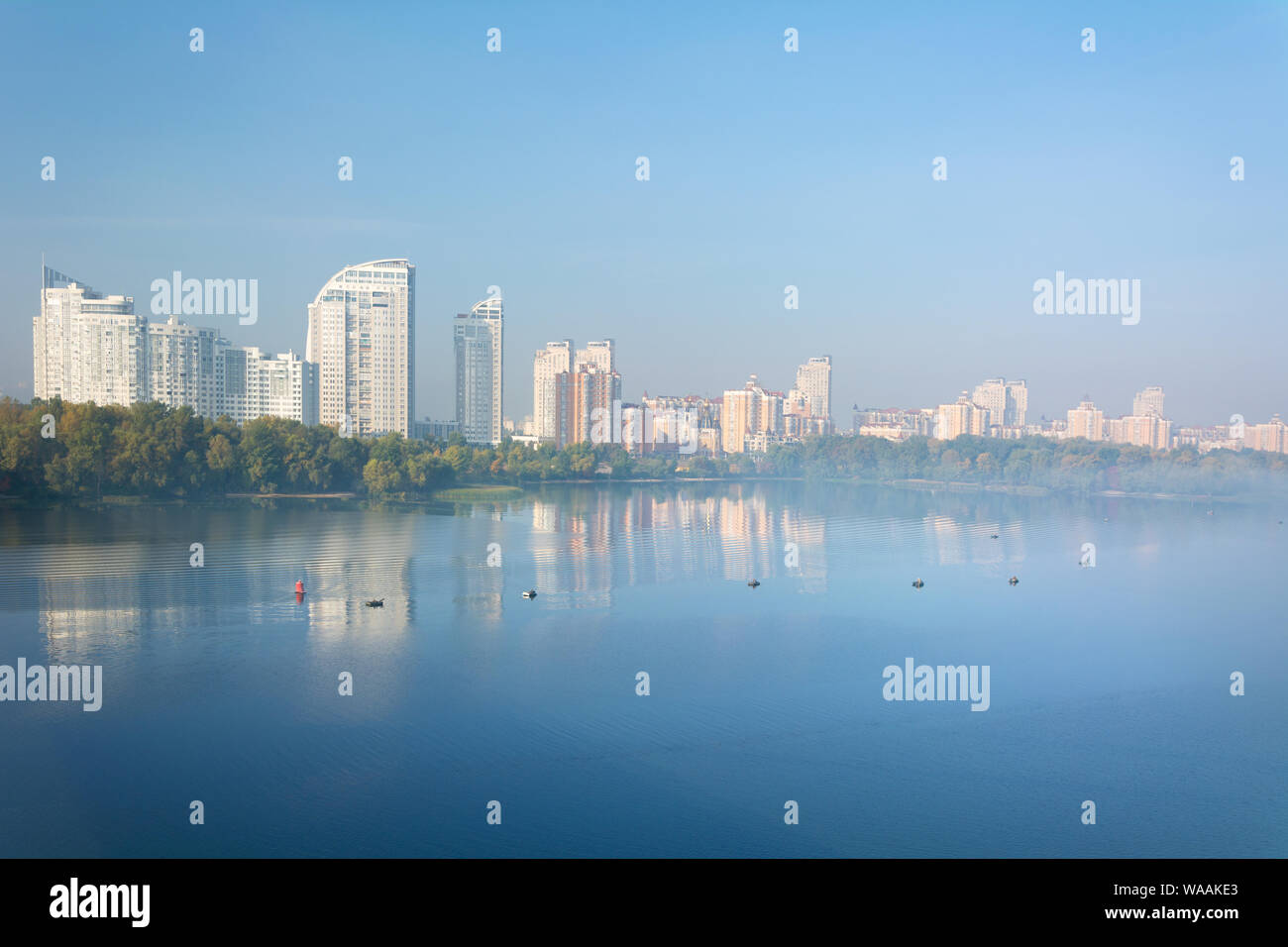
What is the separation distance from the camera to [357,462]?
17281mm

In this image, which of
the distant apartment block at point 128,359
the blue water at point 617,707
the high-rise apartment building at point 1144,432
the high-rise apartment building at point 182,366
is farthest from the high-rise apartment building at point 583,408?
the blue water at point 617,707

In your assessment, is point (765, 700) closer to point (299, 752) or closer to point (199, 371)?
point (299, 752)

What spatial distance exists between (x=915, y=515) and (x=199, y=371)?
15983 mm

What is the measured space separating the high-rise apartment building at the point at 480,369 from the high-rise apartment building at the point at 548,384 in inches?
45.8

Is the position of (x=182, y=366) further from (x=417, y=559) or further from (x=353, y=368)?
(x=417, y=559)

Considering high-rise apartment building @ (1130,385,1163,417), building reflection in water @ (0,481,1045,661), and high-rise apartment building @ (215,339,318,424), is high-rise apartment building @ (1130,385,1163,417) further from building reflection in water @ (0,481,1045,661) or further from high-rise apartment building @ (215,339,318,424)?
high-rise apartment building @ (215,339,318,424)

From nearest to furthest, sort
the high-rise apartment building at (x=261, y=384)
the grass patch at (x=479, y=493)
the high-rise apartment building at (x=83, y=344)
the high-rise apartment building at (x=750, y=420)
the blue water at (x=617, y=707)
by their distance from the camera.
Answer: the blue water at (x=617, y=707)
the grass patch at (x=479, y=493)
the high-rise apartment building at (x=83, y=344)
the high-rise apartment building at (x=261, y=384)
the high-rise apartment building at (x=750, y=420)

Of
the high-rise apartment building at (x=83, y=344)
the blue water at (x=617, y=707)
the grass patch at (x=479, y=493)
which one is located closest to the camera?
the blue water at (x=617, y=707)

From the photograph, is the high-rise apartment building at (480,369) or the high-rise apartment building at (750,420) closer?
the high-rise apartment building at (480,369)

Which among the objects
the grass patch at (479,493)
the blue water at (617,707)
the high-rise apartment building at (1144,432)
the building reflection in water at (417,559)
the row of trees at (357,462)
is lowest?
the blue water at (617,707)

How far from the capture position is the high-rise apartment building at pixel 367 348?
1008 inches

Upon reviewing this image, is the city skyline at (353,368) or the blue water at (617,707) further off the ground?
the city skyline at (353,368)

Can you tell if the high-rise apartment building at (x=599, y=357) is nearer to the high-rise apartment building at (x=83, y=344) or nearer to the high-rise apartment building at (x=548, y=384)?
the high-rise apartment building at (x=548, y=384)
